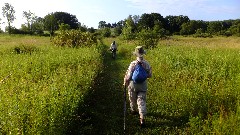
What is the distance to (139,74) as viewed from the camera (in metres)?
8.99

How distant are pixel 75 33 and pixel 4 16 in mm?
91956

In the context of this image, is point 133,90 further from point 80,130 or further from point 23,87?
point 23,87

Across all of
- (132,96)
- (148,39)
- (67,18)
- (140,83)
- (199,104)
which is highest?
(67,18)

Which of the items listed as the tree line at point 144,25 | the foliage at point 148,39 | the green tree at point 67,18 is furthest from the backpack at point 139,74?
the green tree at point 67,18

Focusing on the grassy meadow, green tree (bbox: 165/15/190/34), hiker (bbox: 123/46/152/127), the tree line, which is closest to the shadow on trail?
the grassy meadow

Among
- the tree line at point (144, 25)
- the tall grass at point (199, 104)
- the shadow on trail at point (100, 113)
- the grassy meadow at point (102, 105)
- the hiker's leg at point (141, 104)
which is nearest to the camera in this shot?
the grassy meadow at point (102, 105)

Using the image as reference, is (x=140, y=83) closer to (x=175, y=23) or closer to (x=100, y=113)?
(x=100, y=113)

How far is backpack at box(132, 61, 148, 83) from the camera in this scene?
354 inches

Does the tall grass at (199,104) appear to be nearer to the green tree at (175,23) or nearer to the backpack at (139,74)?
the backpack at (139,74)

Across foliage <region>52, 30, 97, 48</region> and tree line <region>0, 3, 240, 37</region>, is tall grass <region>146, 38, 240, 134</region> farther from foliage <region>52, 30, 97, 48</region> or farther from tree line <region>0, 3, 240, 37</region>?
tree line <region>0, 3, 240, 37</region>

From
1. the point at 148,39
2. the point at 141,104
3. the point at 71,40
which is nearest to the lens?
the point at 141,104

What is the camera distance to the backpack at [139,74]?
8.98m

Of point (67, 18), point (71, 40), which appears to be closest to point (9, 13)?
point (67, 18)

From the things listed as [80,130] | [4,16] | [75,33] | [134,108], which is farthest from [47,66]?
[4,16]
